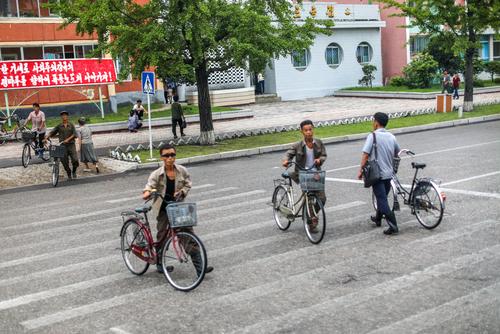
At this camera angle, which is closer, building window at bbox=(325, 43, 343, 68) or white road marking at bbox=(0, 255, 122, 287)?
white road marking at bbox=(0, 255, 122, 287)

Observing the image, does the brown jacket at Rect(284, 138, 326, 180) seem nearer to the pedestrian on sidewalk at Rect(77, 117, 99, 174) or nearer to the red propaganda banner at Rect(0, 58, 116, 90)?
the pedestrian on sidewalk at Rect(77, 117, 99, 174)

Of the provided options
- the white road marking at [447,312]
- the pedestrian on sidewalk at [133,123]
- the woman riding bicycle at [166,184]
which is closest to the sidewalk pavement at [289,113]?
the pedestrian on sidewalk at [133,123]

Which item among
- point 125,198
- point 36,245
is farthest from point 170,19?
A: point 36,245

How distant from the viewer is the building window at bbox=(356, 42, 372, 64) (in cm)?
4788

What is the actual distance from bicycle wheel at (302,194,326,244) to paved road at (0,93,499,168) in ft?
45.0

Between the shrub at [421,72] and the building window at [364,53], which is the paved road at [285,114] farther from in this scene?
the building window at [364,53]

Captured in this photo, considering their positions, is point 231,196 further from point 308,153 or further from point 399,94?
point 399,94

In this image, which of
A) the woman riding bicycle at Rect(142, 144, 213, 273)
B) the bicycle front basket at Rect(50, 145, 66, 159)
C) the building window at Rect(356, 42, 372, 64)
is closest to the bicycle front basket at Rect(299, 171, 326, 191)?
the woman riding bicycle at Rect(142, 144, 213, 273)

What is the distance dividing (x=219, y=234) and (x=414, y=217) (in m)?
3.27

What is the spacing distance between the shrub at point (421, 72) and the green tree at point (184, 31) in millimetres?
22699

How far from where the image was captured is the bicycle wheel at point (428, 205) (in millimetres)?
10109

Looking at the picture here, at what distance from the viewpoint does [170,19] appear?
70.2 ft

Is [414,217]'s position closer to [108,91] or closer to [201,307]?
[201,307]

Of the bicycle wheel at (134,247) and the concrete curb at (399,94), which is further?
the concrete curb at (399,94)
